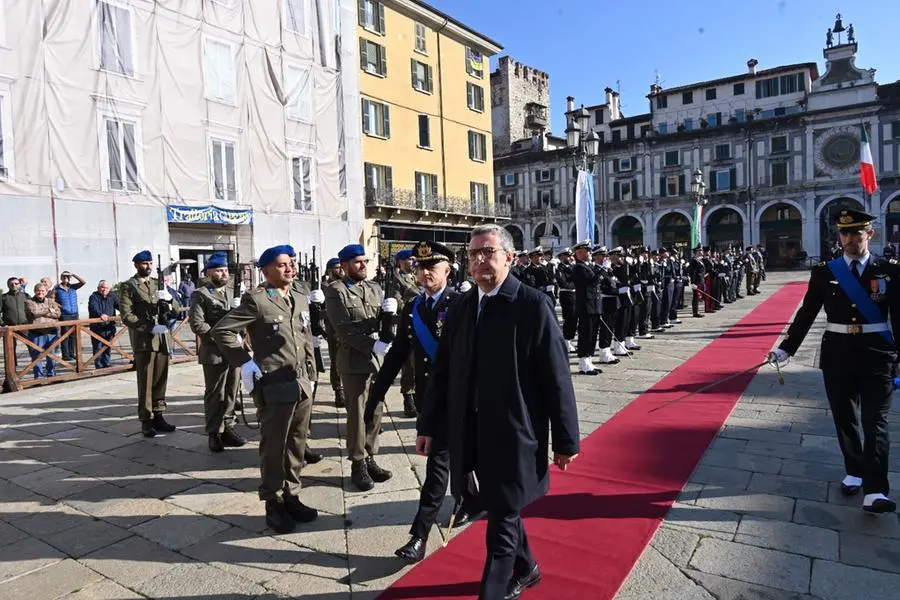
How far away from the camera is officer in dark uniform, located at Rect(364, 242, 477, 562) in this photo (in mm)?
3609

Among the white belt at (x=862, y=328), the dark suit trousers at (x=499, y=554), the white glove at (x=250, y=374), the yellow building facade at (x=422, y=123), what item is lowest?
the dark suit trousers at (x=499, y=554)

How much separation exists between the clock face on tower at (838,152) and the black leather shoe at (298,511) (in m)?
49.8

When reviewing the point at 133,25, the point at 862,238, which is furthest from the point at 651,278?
the point at 133,25

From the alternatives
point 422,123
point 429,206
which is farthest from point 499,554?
point 422,123

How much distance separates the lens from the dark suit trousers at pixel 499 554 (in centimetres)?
269

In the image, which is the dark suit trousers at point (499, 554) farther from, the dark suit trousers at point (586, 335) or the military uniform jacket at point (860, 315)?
the dark suit trousers at point (586, 335)

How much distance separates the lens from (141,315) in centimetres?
662

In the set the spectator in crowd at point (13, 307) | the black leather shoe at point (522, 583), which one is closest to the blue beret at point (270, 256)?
the black leather shoe at point (522, 583)

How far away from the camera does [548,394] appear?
2842 mm

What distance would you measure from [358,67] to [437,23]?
665 cm

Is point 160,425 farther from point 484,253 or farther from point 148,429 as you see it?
point 484,253

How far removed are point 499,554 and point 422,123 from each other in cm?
2950

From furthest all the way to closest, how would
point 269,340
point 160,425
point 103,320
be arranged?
point 103,320, point 160,425, point 269,340

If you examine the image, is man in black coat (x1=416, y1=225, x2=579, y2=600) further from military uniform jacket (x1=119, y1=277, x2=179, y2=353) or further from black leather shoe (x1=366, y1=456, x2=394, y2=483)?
military uniform jacket (x1=119, y1=277, x2=179, y2=353)
